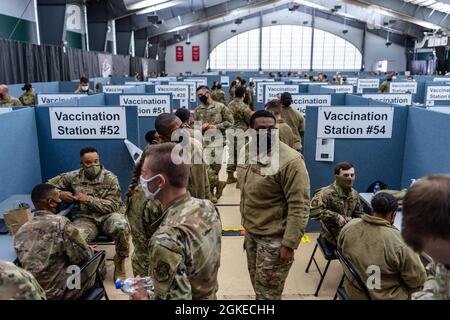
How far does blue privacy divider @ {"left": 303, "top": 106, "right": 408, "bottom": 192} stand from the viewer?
438 cm

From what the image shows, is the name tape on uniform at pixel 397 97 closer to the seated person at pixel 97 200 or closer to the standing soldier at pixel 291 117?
the standing soldier at pixel 291 117

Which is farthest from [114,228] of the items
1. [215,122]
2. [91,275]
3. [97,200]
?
[215,122]

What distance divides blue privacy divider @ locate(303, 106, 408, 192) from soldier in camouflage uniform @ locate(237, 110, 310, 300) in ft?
6.70

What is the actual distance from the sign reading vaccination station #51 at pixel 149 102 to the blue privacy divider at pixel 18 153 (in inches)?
72.5

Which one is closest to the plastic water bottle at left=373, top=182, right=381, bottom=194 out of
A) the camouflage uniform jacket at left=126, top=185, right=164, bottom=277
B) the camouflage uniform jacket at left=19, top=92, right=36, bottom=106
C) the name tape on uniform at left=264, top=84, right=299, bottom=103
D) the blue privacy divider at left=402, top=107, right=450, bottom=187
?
the blue privacy divider at left=402, top=107, right=450, bottom=187

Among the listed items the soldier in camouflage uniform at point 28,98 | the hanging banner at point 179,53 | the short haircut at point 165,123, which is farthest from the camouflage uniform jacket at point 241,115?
the hanging banner at point 179,53

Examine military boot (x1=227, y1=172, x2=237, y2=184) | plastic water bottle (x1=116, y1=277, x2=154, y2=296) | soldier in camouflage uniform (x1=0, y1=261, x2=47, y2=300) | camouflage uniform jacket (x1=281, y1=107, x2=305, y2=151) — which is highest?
camouflage uniform jacket (x1=281, y1=107, x2=305, y2=151)

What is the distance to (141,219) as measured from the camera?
2607 millimetres

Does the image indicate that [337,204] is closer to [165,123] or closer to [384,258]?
[384,258]

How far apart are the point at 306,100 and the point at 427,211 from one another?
5.80 metres

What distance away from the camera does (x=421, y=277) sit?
2264mm

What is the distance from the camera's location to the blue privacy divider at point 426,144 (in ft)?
11.7

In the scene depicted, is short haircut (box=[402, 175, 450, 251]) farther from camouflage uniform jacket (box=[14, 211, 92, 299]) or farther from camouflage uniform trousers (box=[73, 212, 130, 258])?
camouflage uniform trousers (box=[73, 212, 130, 258])
